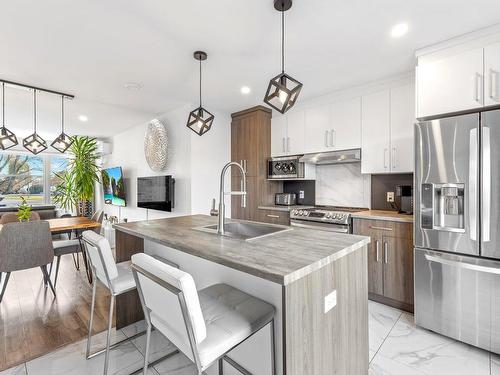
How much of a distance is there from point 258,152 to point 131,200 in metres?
3.25

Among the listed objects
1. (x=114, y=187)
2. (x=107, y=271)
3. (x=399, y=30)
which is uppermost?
(x=399, y=30)

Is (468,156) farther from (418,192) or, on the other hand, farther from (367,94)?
(367,94)

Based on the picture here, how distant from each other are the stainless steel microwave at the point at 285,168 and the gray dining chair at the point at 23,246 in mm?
2976

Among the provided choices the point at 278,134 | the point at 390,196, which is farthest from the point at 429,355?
the point at 278,134

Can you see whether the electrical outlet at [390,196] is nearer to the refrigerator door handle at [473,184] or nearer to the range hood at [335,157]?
the range hood at [335,157]

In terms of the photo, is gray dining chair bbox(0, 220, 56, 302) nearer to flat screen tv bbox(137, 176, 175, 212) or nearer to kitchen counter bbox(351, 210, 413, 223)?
flat screen tv bbox(137, 176, 175, 212)

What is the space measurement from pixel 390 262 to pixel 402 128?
1.47m

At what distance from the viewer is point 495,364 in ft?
6.03

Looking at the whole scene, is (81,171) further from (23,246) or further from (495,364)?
(495,364)

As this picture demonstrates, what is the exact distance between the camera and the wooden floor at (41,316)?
2.03 meters

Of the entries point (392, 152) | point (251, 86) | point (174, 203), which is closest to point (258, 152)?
point (251, 86)

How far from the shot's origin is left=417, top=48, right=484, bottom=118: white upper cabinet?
209 cm

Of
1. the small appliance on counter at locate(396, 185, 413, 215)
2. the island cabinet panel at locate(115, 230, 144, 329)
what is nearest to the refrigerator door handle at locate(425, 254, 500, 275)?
the small appliance on counter at locate(396, 185, 413, 215)

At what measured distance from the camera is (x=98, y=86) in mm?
3268
